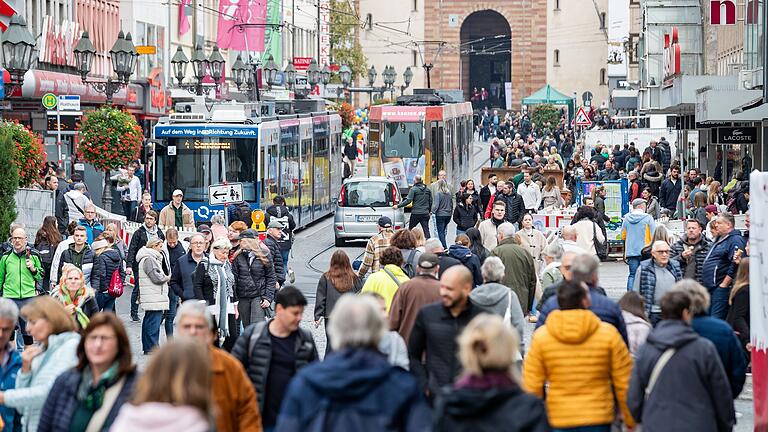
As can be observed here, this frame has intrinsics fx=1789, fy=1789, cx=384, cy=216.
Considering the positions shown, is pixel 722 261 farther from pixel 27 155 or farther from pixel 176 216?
pixel 27 155

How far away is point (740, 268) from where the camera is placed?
14.0 meters

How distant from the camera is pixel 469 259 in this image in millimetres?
16812

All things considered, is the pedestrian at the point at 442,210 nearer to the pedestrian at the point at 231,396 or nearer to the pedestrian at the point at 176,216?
the pedestrian at the point at 176,216

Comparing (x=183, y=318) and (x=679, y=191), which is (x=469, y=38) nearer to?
(x=679, y=191)

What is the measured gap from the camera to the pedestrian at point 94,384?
812cm

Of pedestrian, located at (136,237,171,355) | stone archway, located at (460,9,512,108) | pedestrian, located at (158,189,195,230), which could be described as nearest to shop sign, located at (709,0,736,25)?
pedestrian, located at (158,189,195,230)

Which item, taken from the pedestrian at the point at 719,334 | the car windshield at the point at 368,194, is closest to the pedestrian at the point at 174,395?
the pedestrian at the point at 719,334

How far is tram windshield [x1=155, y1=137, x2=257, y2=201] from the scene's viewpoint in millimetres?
32562

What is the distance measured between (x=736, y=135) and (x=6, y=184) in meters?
15.1

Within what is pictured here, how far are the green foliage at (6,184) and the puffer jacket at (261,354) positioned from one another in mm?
12512

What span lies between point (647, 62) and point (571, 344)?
46.7m

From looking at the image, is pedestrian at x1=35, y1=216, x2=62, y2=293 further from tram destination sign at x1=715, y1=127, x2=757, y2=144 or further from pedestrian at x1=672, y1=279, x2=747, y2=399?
tram destination sign at x1=715, y1=127, x2=757, y2=144

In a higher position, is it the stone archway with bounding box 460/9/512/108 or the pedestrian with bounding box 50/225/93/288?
the stone archway with bounding box 460/9/512/108

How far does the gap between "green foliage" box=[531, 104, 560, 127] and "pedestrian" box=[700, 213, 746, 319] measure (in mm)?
63413
